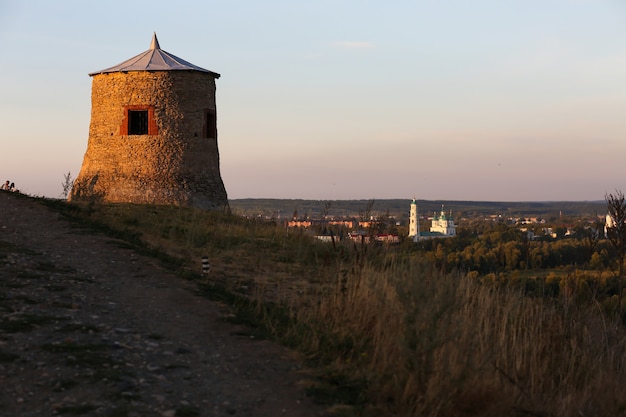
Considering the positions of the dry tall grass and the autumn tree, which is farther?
the autumn tree

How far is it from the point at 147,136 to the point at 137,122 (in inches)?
24.7

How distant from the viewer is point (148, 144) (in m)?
21.0

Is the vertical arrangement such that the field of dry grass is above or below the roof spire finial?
below

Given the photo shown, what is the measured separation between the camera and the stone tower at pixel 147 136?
21.0 meters

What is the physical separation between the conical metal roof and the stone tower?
4 centimetres

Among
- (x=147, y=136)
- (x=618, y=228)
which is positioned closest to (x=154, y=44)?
(x=147, y=136)

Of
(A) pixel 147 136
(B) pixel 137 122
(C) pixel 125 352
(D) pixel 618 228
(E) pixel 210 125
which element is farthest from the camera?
(E) pixel 210 125

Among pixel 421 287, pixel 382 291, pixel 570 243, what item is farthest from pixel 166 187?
pixel 570 243

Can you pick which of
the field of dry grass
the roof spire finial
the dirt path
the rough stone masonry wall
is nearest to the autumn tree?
the field of dry grass

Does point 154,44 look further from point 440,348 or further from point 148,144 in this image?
point 440,348

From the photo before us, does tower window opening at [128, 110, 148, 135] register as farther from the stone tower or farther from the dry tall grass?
the dry tall grass

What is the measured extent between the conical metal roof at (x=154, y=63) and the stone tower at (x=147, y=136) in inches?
1.5

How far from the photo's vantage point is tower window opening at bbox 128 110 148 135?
21.1 m

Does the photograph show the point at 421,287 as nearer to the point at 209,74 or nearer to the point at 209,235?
the point at 209,235
